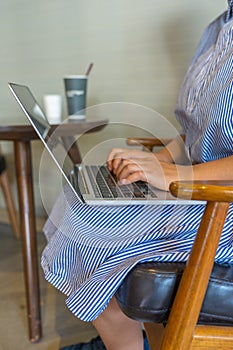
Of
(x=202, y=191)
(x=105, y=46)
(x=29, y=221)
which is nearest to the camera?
(x=202, y=191)

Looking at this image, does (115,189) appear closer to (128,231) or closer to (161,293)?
(128,231)

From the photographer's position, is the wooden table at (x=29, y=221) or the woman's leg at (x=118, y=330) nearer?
the woman's leg at (x=118, y=330)

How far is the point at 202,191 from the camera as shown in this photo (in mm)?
592

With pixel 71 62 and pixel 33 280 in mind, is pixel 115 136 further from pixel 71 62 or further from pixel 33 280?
pixel 33 280

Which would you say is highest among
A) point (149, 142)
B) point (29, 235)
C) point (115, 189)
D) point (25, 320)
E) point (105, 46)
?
point (105, 46)

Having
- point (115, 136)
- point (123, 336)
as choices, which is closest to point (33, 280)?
point (123, 336)

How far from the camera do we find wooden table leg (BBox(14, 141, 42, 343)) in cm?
120

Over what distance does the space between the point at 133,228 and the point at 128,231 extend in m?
0.01

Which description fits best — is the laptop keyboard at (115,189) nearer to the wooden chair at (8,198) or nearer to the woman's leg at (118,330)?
the woman's leg at (118,330)

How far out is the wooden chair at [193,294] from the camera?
63cm

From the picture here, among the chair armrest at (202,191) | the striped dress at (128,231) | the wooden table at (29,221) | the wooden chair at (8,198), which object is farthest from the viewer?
the wooden chair at (8,198)

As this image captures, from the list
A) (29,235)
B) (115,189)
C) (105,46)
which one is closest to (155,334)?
(115,189)

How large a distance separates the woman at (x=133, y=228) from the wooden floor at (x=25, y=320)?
0.44 m

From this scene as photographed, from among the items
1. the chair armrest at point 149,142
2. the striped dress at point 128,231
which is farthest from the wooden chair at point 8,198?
the striped dress at point 128,231
